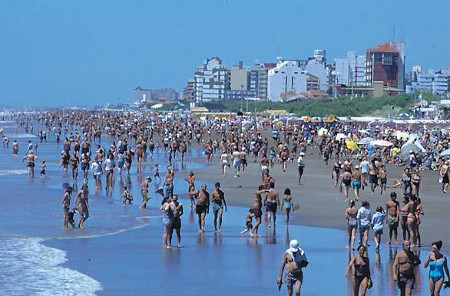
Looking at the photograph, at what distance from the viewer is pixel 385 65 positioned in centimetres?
13850

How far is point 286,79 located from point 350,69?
89.5 ft

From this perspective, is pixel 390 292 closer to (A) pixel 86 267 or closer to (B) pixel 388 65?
(A) pixel 86 267

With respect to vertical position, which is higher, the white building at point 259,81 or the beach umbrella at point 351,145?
the white building at point 259,81

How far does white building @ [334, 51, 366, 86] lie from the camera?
16625cm

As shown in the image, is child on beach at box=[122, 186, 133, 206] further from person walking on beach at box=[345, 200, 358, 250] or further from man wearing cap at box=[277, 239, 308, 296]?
man wearing cap at box=[277, 239, 308, 296]

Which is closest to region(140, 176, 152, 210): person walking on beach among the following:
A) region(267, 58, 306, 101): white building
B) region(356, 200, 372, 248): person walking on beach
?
region(356, 200, 372, 248): person walking on beach

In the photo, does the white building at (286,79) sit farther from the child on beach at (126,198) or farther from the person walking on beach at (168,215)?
the person walking on beach at (168,215)

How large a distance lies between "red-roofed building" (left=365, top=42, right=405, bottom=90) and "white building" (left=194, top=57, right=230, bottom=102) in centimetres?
3730

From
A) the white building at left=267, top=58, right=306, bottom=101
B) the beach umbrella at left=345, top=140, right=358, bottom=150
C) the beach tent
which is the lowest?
the beach umbrella at left=345, top=140, right=358, bottom=150

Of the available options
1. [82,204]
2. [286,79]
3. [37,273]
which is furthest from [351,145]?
[286,79]

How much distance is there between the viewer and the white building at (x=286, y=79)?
492 feet

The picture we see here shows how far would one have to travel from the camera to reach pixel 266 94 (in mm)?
159875

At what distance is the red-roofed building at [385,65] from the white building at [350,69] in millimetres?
19802

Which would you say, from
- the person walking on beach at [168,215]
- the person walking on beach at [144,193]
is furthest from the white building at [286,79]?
the person walking on beach at [168,215]
